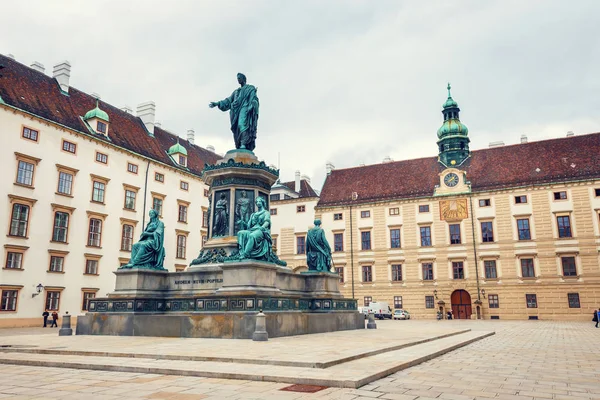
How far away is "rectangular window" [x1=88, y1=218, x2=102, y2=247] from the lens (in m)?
35.4

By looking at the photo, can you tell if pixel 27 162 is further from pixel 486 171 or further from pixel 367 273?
pixel 486 171

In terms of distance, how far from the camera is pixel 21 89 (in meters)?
33.4

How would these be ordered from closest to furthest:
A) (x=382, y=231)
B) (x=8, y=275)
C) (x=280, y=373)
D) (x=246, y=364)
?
(x=280, y=373)
(x=246, y=364)
(x=8, y=275)
(x=382, y=231)

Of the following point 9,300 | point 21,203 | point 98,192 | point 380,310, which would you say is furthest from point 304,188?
point 9,300

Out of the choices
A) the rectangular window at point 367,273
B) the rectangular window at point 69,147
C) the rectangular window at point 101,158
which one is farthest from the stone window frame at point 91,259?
the rectangular window at point 367,273

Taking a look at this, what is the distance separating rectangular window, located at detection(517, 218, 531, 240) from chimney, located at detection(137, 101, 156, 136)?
117 feet

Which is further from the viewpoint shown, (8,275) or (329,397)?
(8,275)

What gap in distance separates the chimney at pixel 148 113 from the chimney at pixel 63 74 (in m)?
8.53

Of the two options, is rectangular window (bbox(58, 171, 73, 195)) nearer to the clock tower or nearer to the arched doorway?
the arched doorway

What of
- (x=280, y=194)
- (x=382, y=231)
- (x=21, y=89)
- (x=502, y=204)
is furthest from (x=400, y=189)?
(x=21, y=89)

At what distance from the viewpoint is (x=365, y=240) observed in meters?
50.4

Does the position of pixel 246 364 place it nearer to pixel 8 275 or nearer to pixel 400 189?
pixel 8 275

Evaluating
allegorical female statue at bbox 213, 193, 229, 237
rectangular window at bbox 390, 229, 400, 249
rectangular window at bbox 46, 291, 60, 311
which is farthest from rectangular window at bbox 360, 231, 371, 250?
allegorical female statue at bbox 213, 193, 229, 237

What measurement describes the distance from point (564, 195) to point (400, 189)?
15132mm
